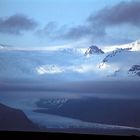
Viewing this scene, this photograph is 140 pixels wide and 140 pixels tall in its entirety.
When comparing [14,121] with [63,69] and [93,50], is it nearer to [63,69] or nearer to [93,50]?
[63,69]

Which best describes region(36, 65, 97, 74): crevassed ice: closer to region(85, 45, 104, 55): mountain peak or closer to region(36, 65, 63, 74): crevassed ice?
region(36, 65, 63, 74): crevassed ice

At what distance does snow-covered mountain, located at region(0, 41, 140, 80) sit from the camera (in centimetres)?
333

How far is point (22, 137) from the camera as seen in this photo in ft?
11.5

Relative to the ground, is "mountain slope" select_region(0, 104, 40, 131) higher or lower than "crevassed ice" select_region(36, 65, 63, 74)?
lower

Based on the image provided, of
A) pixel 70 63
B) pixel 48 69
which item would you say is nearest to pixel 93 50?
pixel 70 63

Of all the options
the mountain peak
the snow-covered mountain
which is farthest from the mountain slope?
the mountain peak

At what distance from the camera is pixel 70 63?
3387 mm

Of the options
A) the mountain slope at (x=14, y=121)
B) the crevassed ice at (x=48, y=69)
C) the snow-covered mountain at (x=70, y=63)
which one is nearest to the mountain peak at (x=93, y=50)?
the snow-covered mountain at (x=70, y=63)

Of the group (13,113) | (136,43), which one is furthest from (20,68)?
(136,43)

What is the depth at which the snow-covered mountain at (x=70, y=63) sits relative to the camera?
3328 mm

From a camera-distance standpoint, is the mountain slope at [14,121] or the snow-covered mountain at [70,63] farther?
the mountain slope at [14,121]

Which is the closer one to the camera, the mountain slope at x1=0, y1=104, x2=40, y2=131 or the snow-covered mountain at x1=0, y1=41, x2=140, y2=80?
the snow-covered mountain at x1=0, y1=41, x2=140, y2=80

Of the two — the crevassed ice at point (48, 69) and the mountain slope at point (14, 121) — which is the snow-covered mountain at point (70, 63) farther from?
the mountain slope at point (14, 121)

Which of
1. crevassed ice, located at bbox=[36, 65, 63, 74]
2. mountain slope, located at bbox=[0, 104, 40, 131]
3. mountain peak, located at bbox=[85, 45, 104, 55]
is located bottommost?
mountain slope, located at bbox=[0, 104, 40, 131]
